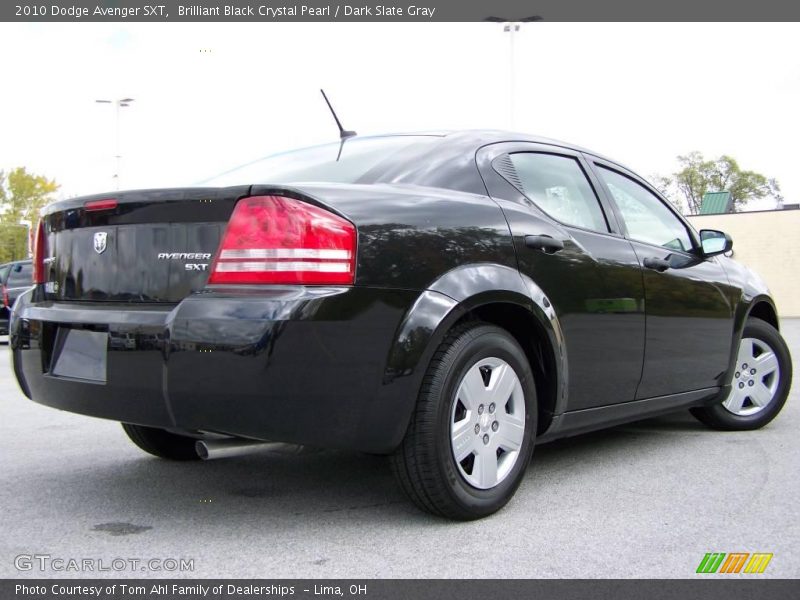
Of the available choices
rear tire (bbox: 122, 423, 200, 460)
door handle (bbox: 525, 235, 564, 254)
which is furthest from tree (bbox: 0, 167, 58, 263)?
door handle (bbox: 525, 235, 564, 254)

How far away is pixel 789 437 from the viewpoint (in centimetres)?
488

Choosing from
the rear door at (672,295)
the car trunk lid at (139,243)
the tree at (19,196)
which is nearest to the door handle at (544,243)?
the rear door at (672,295)

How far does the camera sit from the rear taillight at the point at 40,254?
11.4 ft

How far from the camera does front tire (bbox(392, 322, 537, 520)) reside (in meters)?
2.97

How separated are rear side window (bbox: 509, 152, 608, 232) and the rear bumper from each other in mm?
1135

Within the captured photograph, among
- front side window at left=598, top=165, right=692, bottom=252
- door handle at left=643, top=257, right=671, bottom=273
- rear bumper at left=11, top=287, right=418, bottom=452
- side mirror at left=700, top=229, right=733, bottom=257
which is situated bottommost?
rear bumper at left=11, top=287, right=418, bottom=452

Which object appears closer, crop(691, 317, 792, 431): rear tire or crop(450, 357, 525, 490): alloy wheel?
crop(450, 357, 525, 490): alloy wheel

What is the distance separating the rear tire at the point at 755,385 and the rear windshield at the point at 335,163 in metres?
2.57

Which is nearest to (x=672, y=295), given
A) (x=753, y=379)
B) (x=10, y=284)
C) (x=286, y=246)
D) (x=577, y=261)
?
(x=577, y=261)

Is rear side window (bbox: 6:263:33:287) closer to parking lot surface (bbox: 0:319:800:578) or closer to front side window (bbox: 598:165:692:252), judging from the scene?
parking lot surface (bbox: 0:319:800:578)

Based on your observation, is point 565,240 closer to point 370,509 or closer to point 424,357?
point 424,357
